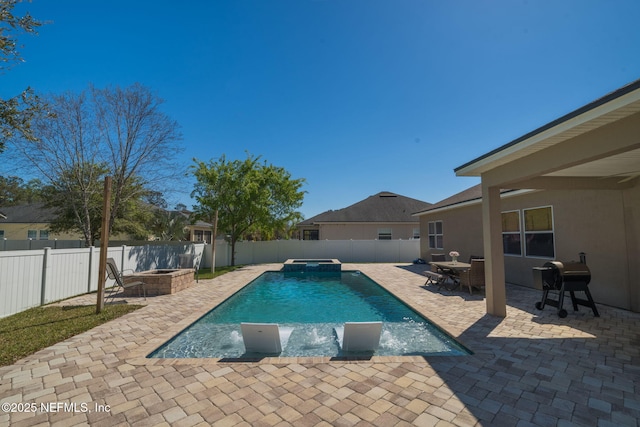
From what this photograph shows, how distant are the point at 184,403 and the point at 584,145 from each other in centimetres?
630

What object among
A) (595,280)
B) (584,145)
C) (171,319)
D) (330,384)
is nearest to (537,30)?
(584,145)

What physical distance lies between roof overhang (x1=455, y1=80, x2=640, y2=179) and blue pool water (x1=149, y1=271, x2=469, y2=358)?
368cm

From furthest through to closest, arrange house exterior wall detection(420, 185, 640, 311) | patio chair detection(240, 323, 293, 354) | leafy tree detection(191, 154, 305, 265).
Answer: leafy tree detection(191, 154, 305, 265) → house exterior wall detection(420, 185, 640, 311) → patio chair detection(240, 323, 293, 354)

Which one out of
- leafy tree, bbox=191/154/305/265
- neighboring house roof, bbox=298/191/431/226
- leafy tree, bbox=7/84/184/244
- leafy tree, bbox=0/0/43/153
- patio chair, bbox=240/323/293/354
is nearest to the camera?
patio chair, bbox=240/323/293/354

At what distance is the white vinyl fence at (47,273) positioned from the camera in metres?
6.79

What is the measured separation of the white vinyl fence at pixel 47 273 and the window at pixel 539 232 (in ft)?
48.8

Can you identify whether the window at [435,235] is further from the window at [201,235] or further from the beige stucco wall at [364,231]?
the window at [201,235]

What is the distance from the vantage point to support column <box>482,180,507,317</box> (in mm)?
6484

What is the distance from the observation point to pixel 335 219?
24766 mm

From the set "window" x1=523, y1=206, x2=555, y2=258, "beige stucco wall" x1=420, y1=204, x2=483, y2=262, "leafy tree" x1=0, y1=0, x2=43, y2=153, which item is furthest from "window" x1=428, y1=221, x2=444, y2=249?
"leafy tree" x1=0, y1=0, x2=43, y2=153

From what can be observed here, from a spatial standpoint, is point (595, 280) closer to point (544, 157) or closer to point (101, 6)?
point (544, 157)

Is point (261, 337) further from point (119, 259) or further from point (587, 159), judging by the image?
point (119, 259)

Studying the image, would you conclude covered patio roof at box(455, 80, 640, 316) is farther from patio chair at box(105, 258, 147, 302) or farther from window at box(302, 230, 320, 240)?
window at box(302, 230, 320, 240)

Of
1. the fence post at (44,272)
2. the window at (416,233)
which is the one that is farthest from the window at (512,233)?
the fence post at (44,272)
